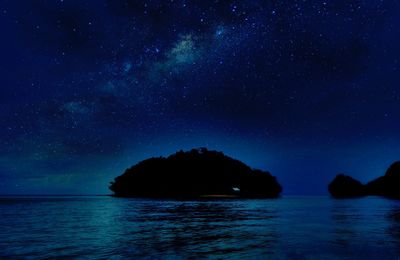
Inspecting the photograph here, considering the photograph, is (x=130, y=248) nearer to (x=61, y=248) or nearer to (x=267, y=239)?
(x=61, y=248)

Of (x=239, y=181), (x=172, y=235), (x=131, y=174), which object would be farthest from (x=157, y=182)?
(x=172, y=235)

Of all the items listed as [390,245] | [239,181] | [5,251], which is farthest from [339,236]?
[239,181]

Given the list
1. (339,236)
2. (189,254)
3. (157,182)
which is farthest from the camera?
(157,182)

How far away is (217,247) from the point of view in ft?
48.6

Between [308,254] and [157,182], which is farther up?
[157,182]

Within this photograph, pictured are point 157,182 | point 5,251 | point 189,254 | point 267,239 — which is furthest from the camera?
point 157,182

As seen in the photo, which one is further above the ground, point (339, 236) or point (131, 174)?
point (131, 174)

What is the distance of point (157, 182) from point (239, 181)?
49.2 meters

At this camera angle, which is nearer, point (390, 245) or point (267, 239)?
point (390, 245)

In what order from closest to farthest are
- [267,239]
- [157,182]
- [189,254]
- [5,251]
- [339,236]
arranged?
[189,254] < [5,251] < [267,239] < [339,236] < [157,182]

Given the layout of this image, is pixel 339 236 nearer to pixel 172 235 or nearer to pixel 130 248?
pixel 172 235

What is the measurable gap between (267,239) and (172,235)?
5.68m

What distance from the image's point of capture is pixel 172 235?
19219 millimetres

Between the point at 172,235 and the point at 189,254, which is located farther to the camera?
the point at 172,235
